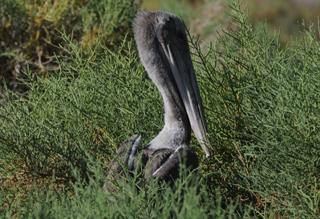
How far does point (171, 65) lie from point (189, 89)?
222mm

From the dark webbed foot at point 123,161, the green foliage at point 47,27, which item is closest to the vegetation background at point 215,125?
the dark webbed foot at point 123,161

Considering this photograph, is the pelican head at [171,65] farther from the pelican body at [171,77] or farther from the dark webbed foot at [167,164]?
the dark webbed foot at [167,164]

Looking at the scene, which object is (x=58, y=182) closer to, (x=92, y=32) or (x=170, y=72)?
(x=170, y=72)

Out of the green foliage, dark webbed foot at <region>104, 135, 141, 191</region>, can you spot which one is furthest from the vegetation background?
the green foliage

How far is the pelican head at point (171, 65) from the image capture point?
21.1 ft

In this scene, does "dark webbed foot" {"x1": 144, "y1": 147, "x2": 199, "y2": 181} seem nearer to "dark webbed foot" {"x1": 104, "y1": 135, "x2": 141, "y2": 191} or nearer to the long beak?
"dark webbed foot" {"x1": 104, "y1": 135, "x2": 141, "y2": 191}

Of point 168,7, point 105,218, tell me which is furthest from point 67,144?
point 168,7

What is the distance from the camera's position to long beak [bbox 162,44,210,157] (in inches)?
252

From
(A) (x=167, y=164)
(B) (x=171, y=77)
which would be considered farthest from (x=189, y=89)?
(A) (x=167, y=164)

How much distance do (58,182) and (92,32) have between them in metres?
2.74

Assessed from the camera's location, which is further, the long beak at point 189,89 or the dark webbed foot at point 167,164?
the long beak at point 189,89

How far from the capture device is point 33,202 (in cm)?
584

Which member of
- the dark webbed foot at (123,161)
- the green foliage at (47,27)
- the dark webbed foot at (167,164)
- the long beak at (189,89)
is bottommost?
the green foliage at (47,27)

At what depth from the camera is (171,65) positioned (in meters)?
6.66
